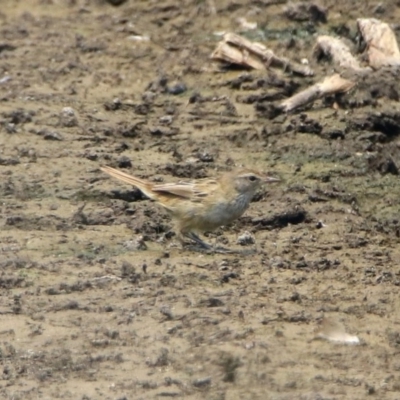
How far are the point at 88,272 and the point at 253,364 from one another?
2063 mm

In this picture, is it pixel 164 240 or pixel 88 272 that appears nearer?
pixel 88 272

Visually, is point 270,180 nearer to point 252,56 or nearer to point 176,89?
point 176,89

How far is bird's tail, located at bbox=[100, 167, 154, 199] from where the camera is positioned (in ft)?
39.2

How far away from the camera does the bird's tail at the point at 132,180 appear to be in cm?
1195

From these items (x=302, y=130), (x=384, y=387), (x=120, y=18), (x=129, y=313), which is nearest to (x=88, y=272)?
(x=129, y=313)

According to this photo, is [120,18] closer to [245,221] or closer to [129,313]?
[245,221]

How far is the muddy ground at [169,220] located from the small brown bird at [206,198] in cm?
22

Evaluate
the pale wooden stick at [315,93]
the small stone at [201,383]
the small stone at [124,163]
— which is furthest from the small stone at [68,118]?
the small stone at [201,383]

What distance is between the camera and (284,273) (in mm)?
10727

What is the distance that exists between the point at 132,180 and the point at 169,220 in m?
0.45

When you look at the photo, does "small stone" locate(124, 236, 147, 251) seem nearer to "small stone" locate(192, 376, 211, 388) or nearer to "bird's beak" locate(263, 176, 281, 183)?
"bird's beak" locate(263, 176, 281, 183)

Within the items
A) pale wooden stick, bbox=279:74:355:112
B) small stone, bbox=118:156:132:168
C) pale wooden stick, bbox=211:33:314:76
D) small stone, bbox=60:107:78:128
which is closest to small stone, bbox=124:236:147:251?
small stone, bbox=118:156:132:168

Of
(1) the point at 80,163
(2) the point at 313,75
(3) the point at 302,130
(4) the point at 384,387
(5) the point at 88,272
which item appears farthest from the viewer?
(2) the point at 313,75

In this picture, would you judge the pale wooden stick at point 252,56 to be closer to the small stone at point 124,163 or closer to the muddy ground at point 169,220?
the muddy ground at point 169,220
